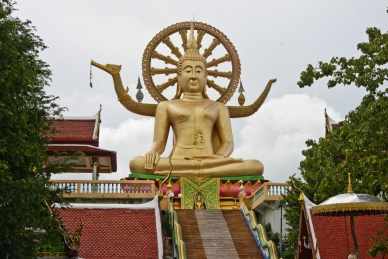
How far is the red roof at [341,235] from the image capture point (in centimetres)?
1884

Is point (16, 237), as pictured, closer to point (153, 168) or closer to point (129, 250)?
point (129, 250)

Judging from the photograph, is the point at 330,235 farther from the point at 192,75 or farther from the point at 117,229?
the point at 192,75

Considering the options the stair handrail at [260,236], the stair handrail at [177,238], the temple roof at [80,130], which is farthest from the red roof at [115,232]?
the temple roof at [80,130]

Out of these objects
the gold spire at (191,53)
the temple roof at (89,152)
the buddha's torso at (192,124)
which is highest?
the gold spire at (191,53)

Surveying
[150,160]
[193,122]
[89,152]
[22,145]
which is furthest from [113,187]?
[22,145]

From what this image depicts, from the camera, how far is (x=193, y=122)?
27.9 m

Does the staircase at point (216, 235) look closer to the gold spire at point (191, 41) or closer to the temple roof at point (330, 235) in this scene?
the temple roof at point (330, 235)

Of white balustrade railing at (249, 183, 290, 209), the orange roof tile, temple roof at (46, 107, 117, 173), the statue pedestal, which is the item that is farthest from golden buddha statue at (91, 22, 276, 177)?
the orange roof tile

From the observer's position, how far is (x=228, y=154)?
27844 millimetres

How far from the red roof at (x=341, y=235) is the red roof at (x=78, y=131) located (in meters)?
11.6

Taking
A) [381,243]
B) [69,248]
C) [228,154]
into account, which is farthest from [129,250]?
[228,154]

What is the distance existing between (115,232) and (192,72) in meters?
10.1

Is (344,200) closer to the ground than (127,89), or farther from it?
closer to the ground

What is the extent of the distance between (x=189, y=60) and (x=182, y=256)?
1066 centimetres
